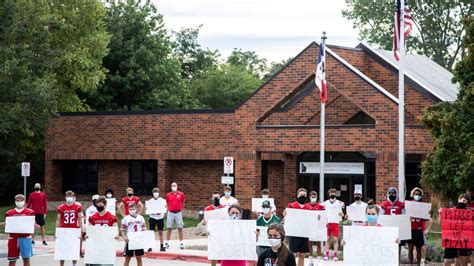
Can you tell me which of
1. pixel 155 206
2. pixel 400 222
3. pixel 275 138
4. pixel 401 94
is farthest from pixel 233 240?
pixel 275 138

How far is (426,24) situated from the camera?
72.1 metres

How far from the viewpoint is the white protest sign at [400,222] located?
870 inches

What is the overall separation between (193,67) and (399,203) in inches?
2725

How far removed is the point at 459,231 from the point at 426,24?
52912 millimetres

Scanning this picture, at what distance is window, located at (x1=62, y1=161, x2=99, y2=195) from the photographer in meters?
49.6

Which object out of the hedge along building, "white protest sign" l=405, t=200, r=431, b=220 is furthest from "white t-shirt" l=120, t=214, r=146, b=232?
the hedge along building

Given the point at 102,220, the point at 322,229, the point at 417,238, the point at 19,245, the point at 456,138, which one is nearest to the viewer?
the point at 102,220

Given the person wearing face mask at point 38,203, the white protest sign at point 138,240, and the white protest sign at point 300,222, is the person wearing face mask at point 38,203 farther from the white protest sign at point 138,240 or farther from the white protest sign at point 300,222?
the white protest sign at point 300,222

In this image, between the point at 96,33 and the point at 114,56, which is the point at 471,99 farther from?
the point at 114,56

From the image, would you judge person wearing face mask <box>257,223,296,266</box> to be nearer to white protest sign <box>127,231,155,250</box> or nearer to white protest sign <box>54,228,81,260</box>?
white protest sign <box>127,231,155,250</box>

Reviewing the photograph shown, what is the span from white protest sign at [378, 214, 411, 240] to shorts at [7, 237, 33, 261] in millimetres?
7514

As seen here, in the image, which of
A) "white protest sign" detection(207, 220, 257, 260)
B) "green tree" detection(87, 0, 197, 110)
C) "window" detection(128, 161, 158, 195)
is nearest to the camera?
"white protest sign" detection(207, 220, 257, 260)

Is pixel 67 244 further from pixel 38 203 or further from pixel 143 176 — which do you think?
pixel 143 176

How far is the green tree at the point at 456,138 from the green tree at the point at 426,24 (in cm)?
4501
